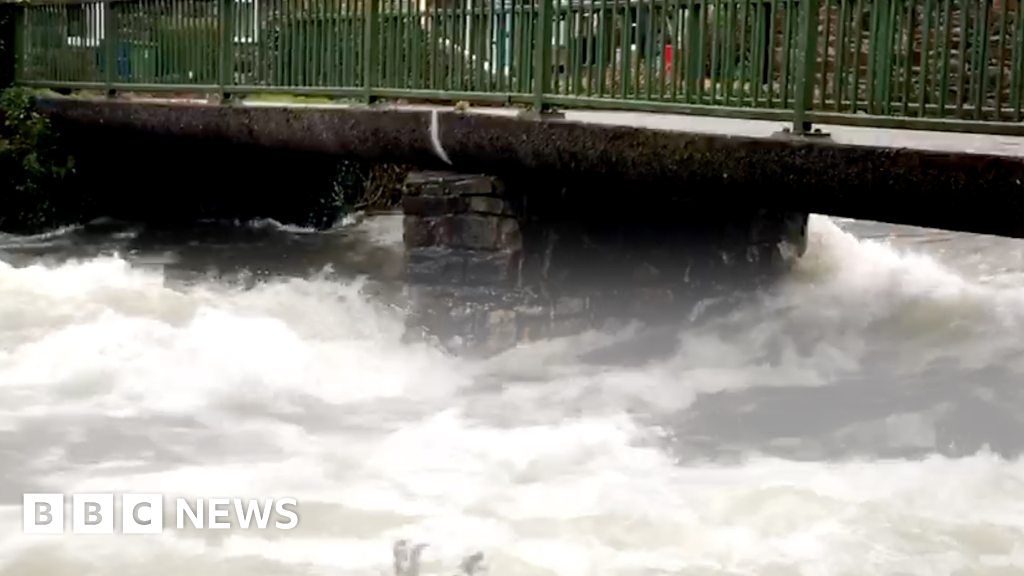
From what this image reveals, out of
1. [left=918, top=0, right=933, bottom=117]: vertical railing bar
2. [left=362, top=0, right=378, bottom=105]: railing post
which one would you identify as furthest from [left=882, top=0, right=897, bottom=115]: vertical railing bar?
[left=362, top=0, right=378, bottom=105]: railing post

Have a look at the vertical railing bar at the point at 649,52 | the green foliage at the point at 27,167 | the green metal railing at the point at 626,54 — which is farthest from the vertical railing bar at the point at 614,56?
the green foliage at the point at 27,167

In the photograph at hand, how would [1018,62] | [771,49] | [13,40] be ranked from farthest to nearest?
[13,40]
[771,49]
[1018,62]

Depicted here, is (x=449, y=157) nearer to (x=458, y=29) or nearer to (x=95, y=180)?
(x=458, y=29)

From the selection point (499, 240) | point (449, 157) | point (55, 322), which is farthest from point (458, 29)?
point (55, 322)

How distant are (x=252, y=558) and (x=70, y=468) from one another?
172 cm

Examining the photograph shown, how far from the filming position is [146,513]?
19.9 feet

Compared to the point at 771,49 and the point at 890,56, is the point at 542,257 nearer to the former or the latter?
the point at 771,49

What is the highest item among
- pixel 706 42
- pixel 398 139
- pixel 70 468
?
pixel 706 42

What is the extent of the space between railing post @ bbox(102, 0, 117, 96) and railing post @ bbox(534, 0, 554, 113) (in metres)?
6.68

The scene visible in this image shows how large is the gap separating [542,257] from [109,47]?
6.51 m

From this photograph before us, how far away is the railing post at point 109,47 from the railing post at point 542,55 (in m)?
6.68

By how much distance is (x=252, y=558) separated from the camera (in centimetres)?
552

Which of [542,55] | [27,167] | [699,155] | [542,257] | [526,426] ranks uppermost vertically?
[542,55]

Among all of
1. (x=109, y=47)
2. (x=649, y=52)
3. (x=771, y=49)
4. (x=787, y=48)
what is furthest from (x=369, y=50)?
(x=109, y=47)
